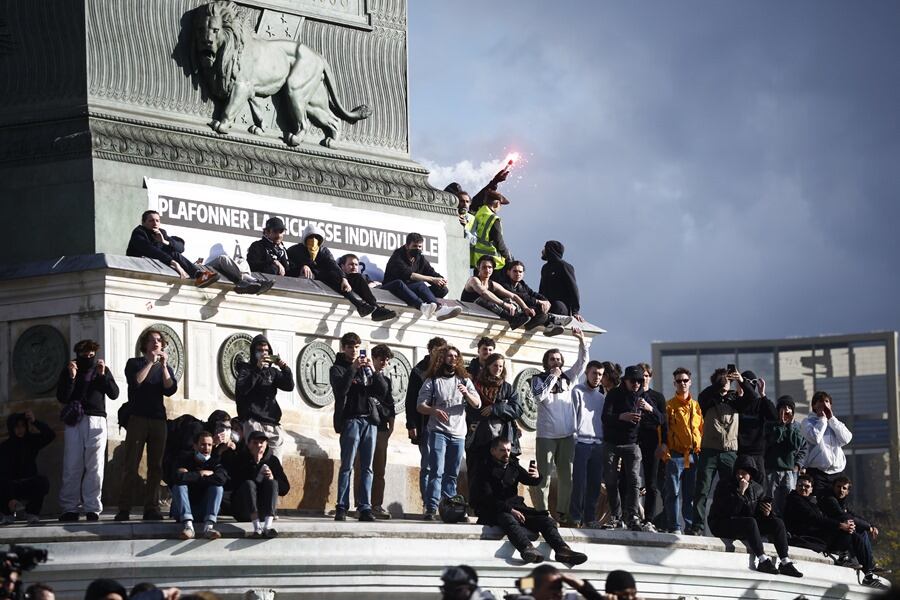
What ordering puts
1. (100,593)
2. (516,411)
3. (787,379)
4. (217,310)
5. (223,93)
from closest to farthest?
(100,593) → (516,411) → (217,310) → (223,93) → (787,379)

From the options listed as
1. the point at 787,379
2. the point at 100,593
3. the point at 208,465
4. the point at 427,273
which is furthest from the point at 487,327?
the point at 787,379

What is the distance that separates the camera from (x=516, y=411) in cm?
2459

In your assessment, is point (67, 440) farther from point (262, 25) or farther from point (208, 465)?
point (262, 25)

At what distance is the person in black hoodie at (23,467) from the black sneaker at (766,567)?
758 centimetres

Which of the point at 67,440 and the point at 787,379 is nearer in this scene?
the point at 67,440

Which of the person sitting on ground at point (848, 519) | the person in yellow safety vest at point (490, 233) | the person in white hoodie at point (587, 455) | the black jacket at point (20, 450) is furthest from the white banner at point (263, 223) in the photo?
the person sitting on ground at point (848, 519)

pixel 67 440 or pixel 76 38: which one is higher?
pixel 76 38

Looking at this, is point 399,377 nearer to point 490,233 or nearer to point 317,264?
point 317,264

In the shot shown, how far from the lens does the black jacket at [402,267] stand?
27609 millimetres

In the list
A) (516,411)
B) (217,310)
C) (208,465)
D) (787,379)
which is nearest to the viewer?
(208,465)

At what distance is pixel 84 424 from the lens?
23.3m

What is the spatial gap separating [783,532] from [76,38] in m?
10.0

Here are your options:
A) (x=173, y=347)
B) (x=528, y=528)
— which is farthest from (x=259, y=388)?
(x=528, y=528)

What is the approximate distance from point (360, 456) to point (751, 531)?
172 inches
